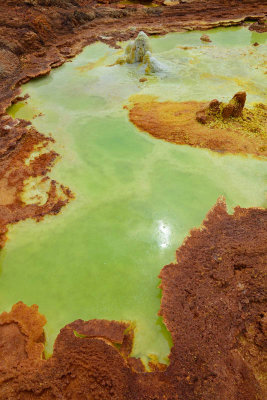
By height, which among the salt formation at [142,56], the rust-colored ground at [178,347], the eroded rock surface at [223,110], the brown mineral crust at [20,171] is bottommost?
the rust-colored ground at [178,347]

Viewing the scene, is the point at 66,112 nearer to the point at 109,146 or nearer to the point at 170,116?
the point at 109,146

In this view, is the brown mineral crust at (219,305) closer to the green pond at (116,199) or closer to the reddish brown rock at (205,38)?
the green pond at (116,199)

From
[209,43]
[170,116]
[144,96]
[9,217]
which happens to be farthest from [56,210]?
[209,43]

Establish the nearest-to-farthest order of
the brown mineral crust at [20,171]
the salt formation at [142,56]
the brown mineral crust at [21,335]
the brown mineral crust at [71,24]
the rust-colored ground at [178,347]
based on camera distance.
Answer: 1. the rust-colored ground at [178,347]
2. the brown mineral crust at [21,335]
3. the brown mineral crust at [20,171]
4. the salt formation at [142,56]
5. the brown mineral crust at [71,24]

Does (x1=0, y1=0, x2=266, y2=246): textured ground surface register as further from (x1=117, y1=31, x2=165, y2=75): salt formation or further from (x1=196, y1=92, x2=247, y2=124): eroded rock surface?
(x1=196, y1=92, x2=247, y2=124): eroded rock surface

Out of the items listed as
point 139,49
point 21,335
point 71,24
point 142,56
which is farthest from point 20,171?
point 71,24

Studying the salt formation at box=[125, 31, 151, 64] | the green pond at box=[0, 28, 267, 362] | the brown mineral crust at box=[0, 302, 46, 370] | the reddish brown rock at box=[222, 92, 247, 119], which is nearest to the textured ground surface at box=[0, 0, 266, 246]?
the green pond at box=[0, 28, 267, 362]

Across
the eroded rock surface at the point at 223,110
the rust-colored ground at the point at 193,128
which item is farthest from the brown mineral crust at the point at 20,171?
the eroded rock surface at the point at 223,110

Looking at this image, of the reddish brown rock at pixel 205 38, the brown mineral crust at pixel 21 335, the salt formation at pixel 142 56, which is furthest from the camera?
the reddish brown rock at pixel 205 38
